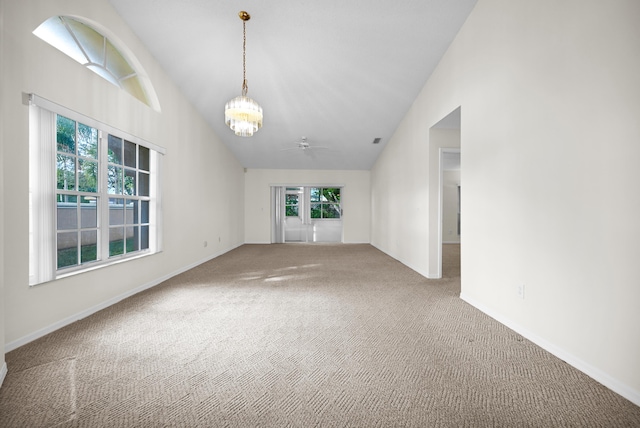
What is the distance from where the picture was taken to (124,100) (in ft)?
10.9

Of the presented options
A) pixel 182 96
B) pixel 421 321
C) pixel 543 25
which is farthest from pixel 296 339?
pixel 182 96

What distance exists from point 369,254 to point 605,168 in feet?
17.8

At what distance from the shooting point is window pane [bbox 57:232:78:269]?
2699mm

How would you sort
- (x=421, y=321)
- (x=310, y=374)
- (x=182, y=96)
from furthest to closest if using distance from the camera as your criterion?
(x=182, y=96)
(x=421, y=321)
(x=310, y=374)

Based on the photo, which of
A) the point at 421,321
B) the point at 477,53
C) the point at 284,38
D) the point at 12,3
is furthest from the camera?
the point at 284,38

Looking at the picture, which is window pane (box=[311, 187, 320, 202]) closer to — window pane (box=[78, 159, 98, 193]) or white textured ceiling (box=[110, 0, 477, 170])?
white textured ceiling (box=[110, 0, 477, 170])

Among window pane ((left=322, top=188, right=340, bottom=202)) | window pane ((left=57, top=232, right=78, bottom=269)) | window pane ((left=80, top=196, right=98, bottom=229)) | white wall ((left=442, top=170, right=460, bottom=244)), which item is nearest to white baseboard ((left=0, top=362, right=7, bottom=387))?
window pane ((left=57, top=232, right=78, bottom=269))

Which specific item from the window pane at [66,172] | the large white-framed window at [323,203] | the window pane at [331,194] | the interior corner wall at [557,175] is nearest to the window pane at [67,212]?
the window pane at [66,172]

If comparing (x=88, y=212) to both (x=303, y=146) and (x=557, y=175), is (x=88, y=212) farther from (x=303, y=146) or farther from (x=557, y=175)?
(x=303, y=146)

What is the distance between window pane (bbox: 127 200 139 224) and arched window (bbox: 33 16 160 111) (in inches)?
54.4

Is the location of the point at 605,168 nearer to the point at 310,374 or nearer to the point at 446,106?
the point at 310,374

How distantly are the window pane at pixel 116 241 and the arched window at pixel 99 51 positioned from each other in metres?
1.68

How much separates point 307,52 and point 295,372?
13.1ft

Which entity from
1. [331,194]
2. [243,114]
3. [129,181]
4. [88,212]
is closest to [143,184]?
[129,181]
